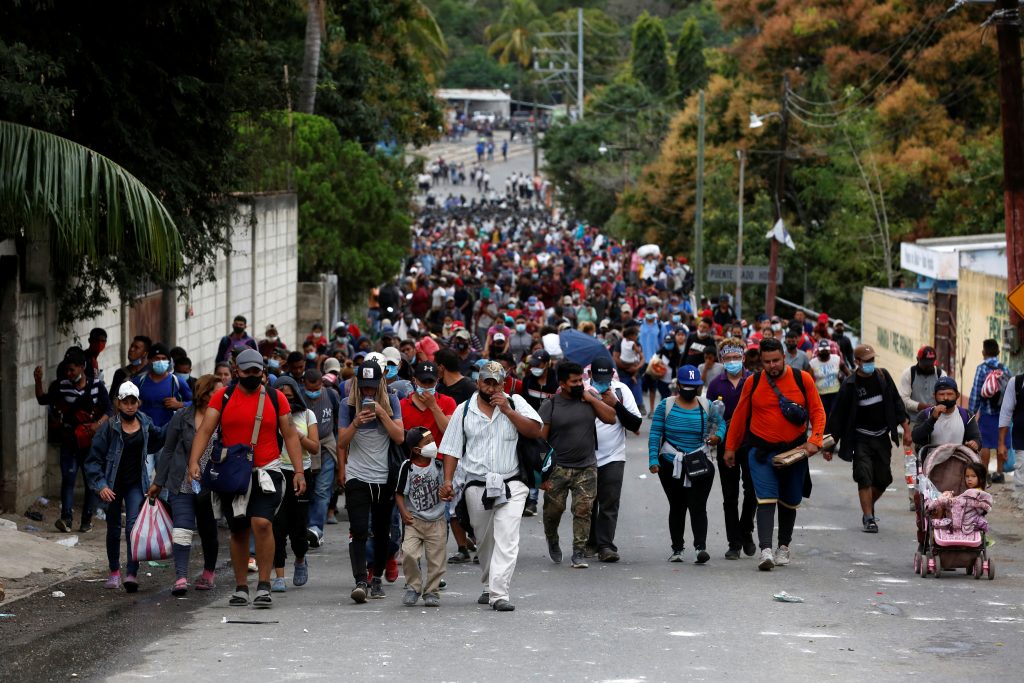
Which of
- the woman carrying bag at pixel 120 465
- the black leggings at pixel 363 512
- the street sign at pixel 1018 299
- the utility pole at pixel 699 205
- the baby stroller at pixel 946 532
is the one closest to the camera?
the black leggings at pixel 363 512

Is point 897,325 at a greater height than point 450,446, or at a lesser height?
greater

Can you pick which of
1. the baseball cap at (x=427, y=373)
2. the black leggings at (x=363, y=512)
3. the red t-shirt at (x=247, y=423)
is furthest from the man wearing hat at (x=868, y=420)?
the red t-shirt at (x=247, y=423)

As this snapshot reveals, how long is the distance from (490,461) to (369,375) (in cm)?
105

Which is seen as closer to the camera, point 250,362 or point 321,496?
point 250,362

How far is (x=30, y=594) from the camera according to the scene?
11648 mm

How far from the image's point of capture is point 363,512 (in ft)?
37.1

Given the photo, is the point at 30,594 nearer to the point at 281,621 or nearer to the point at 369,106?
the point at 281,621

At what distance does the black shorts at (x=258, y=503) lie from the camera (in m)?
10.9

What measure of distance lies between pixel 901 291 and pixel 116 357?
19.2 metres

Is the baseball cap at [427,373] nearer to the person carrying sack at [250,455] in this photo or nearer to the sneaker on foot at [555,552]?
the person carrying sack at [250,455]

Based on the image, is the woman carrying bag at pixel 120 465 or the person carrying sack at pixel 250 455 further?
the woman carrying bag at pixel 120 465

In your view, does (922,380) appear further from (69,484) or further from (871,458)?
(69,484)

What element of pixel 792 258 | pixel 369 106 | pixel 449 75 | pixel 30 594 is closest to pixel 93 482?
pixel 30 594

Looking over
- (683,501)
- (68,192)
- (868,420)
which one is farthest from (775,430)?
(68,192)
